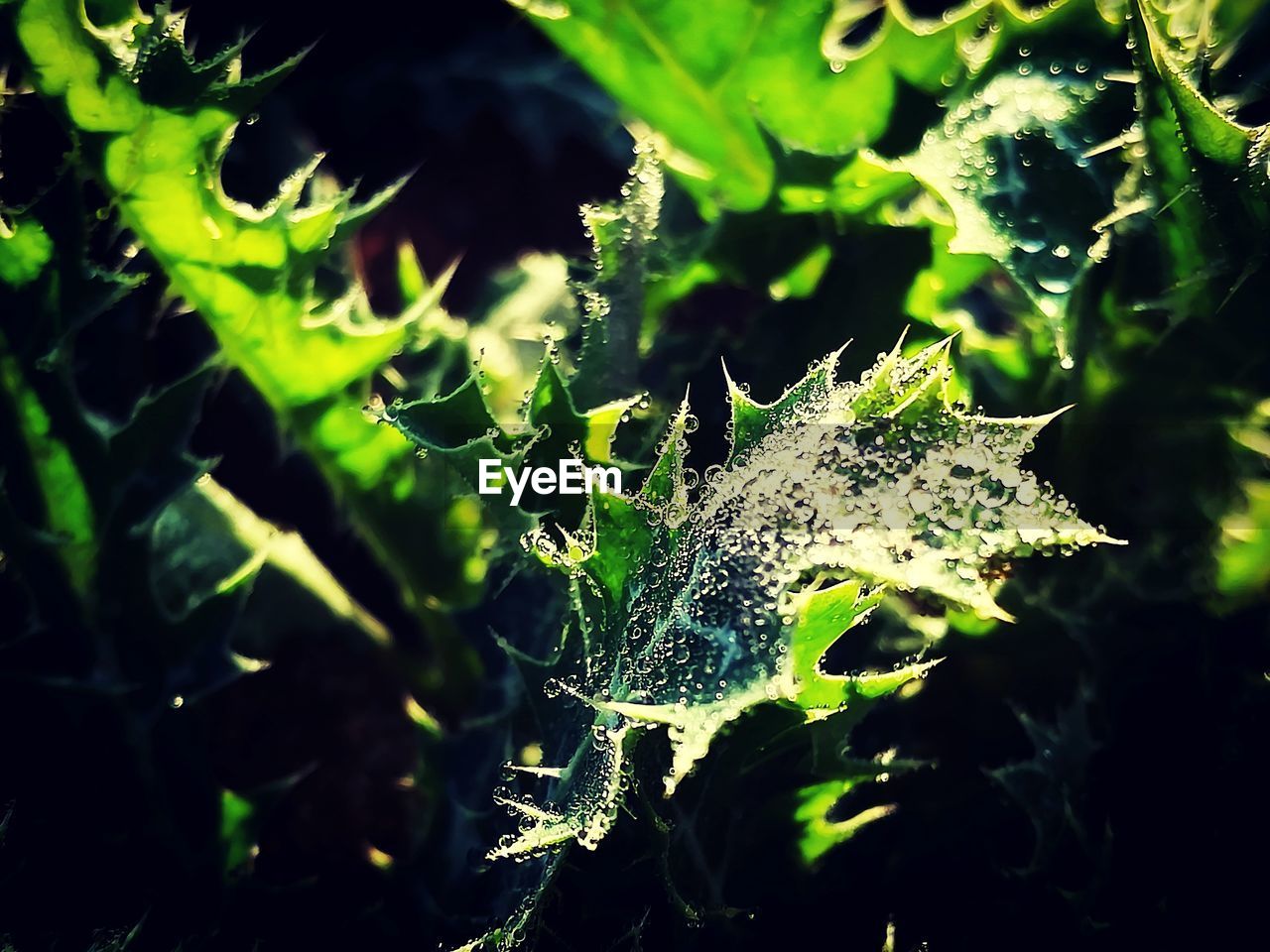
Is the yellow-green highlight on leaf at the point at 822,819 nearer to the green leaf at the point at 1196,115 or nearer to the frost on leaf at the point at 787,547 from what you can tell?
the frost on leaf at the point at 787,547

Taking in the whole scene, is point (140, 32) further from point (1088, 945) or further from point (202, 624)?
point (1088, 945)

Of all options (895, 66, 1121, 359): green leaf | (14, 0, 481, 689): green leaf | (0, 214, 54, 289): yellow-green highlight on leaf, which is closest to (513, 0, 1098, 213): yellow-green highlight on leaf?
(895, 66, 1121, 359): green leaf

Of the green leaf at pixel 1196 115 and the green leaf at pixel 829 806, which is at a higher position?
the green leaf at pixel 1196 115

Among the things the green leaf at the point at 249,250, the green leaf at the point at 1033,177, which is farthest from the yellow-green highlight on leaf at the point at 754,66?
the green leaf at the point at 249,250

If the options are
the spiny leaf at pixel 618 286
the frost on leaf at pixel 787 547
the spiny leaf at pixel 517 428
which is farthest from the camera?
the spiny leaf at pixel 618 286

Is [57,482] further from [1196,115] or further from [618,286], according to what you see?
[1196,115]

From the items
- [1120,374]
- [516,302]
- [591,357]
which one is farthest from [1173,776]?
[516,302]

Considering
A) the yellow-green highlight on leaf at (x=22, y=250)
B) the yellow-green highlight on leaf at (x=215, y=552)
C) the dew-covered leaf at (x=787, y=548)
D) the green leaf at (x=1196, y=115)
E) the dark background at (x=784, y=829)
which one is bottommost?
the dark background at (x=784, y=829)
